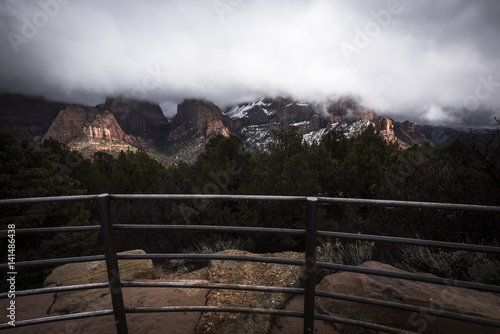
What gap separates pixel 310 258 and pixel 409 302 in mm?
1943

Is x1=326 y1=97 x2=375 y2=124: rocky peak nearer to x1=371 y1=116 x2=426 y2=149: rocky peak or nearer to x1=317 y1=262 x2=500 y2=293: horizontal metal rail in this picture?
x1=371 y1=116 x2=426 y2=149: rocky peak

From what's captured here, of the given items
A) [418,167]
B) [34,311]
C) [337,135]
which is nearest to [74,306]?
[34,311]

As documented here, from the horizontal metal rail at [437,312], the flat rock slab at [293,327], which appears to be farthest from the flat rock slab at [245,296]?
the horizontal metal rail at [437,312]

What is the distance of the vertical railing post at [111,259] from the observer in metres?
1.64

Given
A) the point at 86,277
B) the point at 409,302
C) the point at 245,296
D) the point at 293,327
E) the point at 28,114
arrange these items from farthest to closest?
the point at 28,114
the point at 86,277
the point at 245,296
the point at 409,302
the point at 293,327

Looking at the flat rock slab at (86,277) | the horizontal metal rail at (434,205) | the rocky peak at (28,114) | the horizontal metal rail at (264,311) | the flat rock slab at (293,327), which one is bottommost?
the flat rock slab at (86,277)

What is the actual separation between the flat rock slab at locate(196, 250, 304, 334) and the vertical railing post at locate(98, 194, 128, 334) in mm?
786

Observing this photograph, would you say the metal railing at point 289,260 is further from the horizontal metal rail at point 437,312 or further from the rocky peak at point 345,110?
the rocky peak at point 345,110

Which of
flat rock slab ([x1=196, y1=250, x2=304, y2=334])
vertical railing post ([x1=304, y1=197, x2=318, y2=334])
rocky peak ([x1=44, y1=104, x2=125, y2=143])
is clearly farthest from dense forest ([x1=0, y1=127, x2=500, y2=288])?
rocky peak ([x1=44, y1=104, x2=125, y2=143])

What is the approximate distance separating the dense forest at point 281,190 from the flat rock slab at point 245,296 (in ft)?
8.46

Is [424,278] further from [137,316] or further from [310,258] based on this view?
[137,316]

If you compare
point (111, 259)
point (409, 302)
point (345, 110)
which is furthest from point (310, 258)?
point (345, 110)

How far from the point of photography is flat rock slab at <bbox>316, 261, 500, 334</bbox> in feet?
7.14

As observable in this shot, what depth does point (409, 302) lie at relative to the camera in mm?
2590
